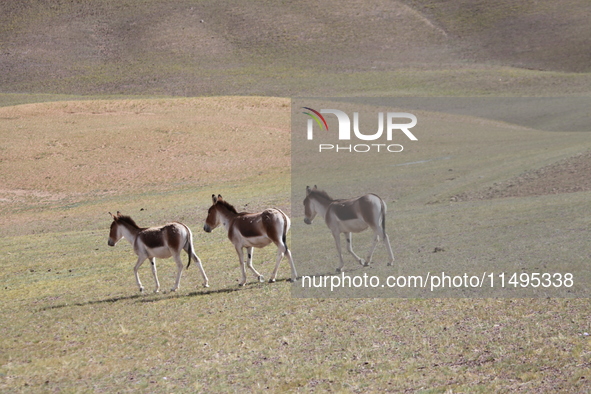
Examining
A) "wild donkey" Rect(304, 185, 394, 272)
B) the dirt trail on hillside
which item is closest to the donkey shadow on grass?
"wild donkey" Rect(304, 185, 394, 272)

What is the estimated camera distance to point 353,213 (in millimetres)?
14477

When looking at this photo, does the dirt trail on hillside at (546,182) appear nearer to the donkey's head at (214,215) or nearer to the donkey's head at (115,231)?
the donkey's head at (214,215)

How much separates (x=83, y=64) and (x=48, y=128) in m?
47.3

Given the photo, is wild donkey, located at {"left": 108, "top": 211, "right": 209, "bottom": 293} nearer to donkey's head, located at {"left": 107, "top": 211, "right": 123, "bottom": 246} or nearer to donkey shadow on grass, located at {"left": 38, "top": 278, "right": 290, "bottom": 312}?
donkey shadow on grass, located at {"left": 38, "top": 278, "right": 290, "bottom": 312}

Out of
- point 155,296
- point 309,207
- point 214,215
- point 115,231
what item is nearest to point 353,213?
point 309,207

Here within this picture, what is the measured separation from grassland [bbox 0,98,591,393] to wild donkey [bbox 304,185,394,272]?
1.34 metres

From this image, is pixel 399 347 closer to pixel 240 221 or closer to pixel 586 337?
pixel 586 337

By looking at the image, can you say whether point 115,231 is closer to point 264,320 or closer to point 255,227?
point 255,227

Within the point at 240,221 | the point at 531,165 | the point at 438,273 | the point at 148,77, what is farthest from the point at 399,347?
the point at 148,77

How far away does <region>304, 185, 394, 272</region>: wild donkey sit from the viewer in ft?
46.6

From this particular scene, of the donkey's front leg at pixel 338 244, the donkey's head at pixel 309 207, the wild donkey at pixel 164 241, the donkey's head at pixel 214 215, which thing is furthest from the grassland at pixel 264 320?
the donkey's head at pixel 309 207

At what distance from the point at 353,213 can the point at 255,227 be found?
2241 mm

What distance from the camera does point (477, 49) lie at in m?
104

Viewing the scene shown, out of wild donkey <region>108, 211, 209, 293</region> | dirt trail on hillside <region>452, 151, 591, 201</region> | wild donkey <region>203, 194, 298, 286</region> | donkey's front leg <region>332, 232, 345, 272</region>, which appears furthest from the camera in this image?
dirt trail on hillside <region>452, 151, 591, 201</region>
